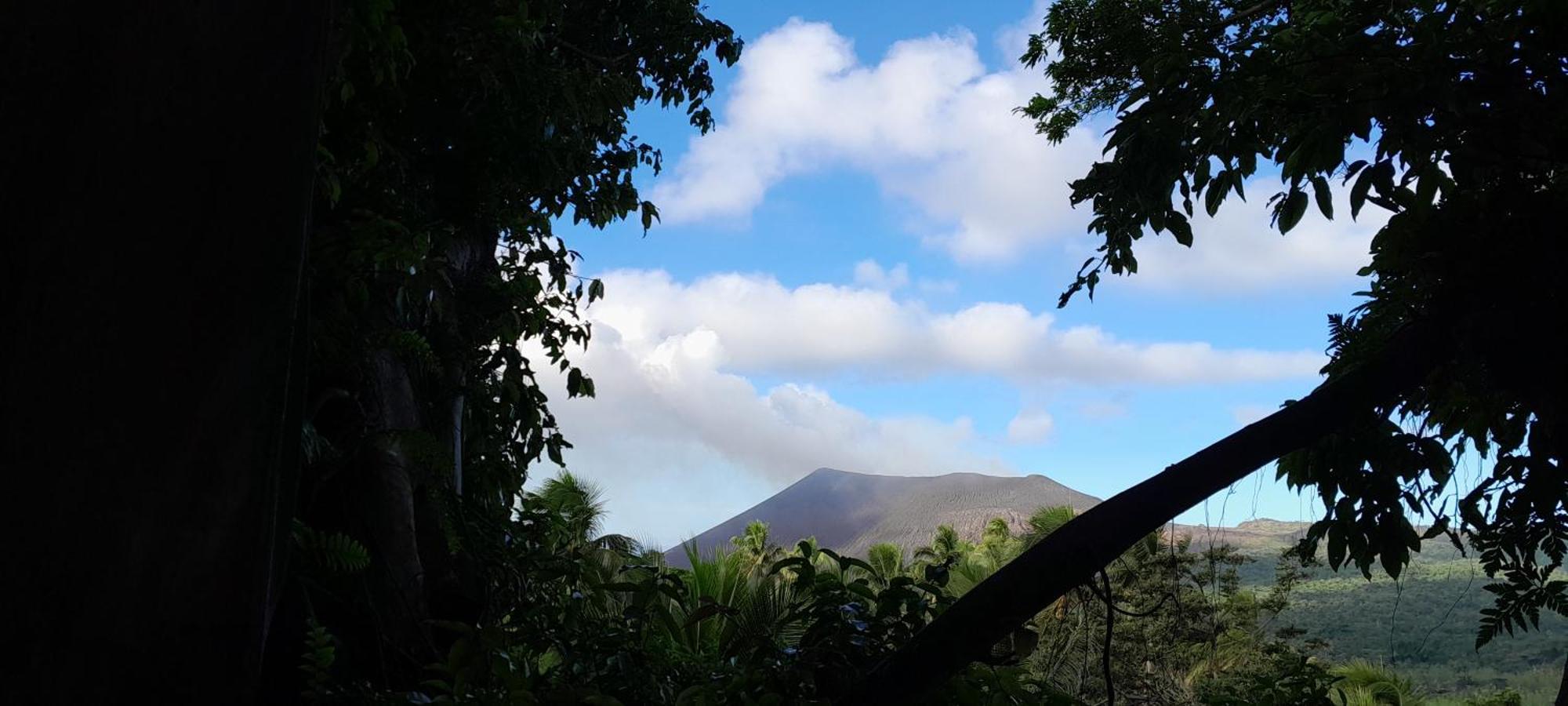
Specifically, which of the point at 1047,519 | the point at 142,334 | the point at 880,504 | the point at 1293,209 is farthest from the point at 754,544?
the point at 880,504

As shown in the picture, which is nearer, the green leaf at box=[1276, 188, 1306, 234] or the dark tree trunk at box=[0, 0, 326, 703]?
the dark tree trunk at box=[0, 0, 326, 703]

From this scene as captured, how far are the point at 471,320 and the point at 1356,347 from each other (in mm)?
3494

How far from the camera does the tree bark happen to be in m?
2.22

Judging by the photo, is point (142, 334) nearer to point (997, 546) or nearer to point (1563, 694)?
point (1563, 694)

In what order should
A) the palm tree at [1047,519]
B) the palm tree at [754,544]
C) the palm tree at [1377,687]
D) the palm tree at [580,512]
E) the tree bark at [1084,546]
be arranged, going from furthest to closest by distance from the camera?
the palm tree at [754,544] < the palm tree at [1047,519] < the palm tree at [1377,687] < the palm tree at [580,512] < the tree bark at [1084,546]

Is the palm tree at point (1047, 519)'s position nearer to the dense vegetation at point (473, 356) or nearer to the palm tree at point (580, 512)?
the palm tree at point (580, 512)

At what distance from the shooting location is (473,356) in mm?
4809

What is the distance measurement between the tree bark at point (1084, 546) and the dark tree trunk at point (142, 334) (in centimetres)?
126

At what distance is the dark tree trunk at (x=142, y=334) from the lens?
4.87ft

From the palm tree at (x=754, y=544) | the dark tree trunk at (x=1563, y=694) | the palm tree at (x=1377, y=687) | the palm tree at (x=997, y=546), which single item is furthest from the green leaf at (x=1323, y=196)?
the palm tree at (x=754, y=544)

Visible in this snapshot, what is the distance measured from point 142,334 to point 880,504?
86601 millimetres

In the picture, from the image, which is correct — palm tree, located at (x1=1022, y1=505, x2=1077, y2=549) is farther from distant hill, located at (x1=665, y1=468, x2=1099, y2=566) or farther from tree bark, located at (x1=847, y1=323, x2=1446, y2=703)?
distant hill, located at (x1=665, y1=468, x2=1099, y2=566)

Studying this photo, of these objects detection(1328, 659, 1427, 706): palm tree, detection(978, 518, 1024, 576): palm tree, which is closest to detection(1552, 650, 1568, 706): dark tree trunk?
detection(1328, 659, 1427, 706): palm tree

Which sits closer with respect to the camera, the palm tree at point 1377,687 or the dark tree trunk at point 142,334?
the dark tree trunk at point 142,334
